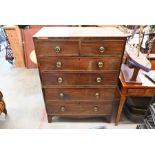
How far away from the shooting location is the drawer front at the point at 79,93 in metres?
1.64

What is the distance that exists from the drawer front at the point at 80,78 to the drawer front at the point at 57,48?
0.23 metres

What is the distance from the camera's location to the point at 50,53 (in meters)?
1.38

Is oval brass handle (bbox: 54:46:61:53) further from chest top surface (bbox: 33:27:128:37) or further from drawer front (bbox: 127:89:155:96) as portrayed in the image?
drawer front (bbox: 127:89:155:96)

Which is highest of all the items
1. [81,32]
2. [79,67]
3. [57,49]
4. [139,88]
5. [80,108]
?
[81,32]

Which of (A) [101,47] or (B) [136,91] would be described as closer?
(A) [101,47]

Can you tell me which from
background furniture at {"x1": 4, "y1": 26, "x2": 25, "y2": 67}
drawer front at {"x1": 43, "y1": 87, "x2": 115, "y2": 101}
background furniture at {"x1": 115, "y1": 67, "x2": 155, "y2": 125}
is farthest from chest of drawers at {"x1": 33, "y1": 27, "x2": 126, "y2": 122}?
background furniture at {"x1": 4, "y1": 26, "x2": 25, "y2": 67}

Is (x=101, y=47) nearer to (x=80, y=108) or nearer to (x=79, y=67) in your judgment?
(x=79, y=67)

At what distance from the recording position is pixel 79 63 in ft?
4.71

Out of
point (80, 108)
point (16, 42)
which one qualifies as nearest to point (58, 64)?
point (80, 108)

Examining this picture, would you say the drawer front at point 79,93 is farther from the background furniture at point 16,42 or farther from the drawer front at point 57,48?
the background furniture at point 16,42

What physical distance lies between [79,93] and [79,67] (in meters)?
0.33
